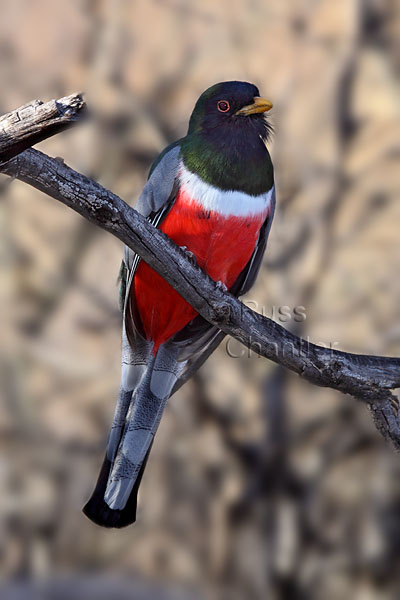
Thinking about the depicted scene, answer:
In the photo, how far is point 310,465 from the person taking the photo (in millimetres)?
5043

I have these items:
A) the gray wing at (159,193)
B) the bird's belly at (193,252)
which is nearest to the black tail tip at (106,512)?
the bird's belly at (193,252)

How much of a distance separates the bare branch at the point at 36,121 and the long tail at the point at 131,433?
126 centimetres

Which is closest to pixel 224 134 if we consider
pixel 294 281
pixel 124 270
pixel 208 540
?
pixel 124 270

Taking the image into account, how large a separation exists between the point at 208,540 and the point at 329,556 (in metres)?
0.82

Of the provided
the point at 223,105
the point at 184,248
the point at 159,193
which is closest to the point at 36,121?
the point at 184,248

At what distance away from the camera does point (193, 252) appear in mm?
2643

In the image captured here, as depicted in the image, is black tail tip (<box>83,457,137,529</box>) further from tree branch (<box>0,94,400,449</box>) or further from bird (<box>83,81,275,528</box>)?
tree branch (<box>0,94,400,449</box>)

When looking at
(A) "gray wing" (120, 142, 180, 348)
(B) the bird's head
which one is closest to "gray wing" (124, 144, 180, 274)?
(A) "gray wing" (120, 142, 180, 348)

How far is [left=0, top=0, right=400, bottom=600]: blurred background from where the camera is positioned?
16.6ft

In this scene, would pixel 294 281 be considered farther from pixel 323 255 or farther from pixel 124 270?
pixel 124 270

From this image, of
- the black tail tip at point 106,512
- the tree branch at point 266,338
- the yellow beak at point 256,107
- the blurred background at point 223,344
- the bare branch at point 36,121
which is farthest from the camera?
the blurred background at point 223,344

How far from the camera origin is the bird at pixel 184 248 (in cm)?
259

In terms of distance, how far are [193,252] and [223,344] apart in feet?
7.40

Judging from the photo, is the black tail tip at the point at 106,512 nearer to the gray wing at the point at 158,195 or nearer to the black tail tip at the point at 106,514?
the black tail tip at the point at 106,514
